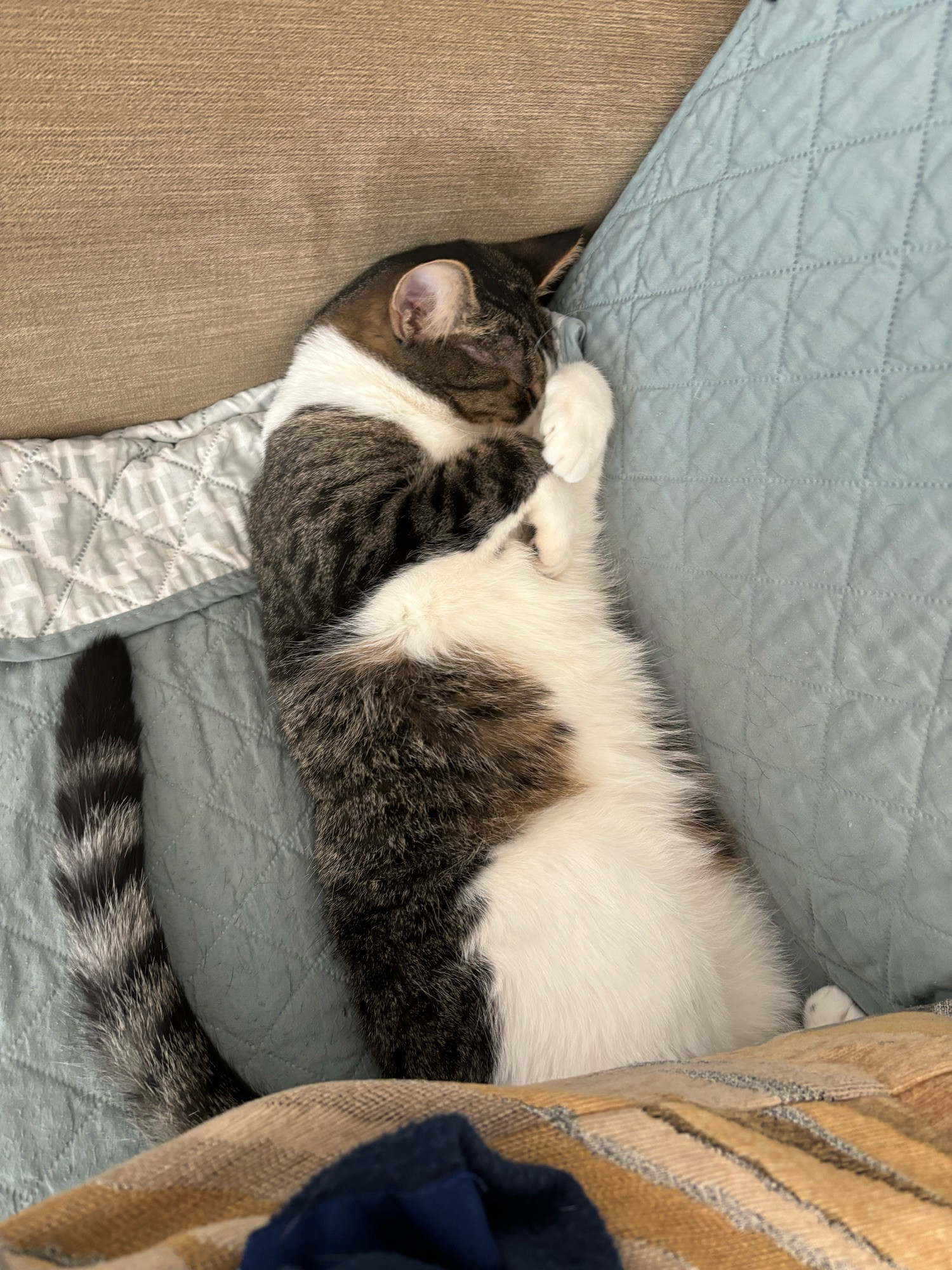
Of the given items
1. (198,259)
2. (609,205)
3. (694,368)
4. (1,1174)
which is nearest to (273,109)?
(198,259)

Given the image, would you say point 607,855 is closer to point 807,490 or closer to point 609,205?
point 807,490

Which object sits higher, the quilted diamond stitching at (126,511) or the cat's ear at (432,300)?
the cat's ear at (432,300)

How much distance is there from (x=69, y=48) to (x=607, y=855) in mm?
1221

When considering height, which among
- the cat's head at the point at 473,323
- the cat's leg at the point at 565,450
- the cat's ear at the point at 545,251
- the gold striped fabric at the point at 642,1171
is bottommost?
the gold striped fabric at the point at 642,1171

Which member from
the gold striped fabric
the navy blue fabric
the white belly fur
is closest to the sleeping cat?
the white belly fur

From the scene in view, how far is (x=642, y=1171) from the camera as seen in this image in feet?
1.94

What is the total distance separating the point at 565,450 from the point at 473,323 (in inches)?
10.8

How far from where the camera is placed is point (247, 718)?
127 centimetres

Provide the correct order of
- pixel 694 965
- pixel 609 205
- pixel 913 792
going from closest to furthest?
pixel 913 792
pixel 694 965
pixel 609 205

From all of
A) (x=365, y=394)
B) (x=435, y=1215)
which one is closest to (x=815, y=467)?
(x=365, y=394)

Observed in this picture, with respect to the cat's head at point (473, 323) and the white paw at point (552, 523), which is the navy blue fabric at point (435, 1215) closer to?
the white paw at point (552, 523)

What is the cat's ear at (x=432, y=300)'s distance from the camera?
115 cm

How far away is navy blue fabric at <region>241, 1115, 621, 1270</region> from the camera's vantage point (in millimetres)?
486

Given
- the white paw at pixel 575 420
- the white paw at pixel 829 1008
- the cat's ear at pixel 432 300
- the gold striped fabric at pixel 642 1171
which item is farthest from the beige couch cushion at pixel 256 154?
the white paw at pixel 829 1008
